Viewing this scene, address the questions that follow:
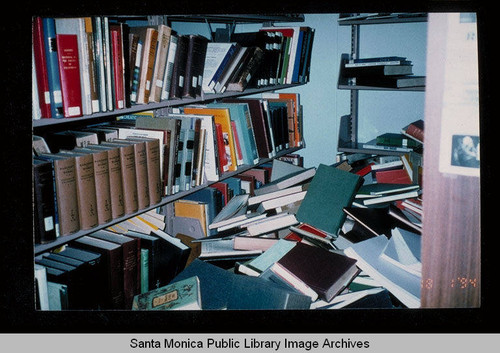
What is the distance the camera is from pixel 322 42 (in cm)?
301

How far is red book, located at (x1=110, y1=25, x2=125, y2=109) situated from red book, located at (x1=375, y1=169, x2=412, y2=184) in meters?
1.52

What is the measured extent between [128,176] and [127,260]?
0.33 metres

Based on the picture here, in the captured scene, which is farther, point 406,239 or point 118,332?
point 406,239

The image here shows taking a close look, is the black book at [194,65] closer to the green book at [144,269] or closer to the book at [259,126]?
the book at [259,126]

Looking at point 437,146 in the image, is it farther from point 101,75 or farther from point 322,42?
point 322,42

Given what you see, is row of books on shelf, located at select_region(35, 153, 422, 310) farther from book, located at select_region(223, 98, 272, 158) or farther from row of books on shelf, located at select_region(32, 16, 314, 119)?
row of books on shelf, located at select_region(32, 16, 314, 119)

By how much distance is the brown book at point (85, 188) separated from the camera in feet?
4.05

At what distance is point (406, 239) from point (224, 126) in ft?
3.32

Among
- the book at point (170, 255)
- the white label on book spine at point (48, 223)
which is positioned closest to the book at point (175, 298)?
the book at point (170, 255)

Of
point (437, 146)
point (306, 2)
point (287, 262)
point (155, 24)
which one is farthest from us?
point (155, 24)

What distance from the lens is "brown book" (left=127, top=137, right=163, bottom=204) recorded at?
1.47 m

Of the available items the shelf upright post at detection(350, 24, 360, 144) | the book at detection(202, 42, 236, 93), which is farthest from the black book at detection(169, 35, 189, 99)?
the shelf upright post at detection(350, 24, 360, 144)

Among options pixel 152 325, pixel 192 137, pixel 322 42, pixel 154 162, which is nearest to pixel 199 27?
pixel 322 42

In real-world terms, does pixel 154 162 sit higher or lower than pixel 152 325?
higher
